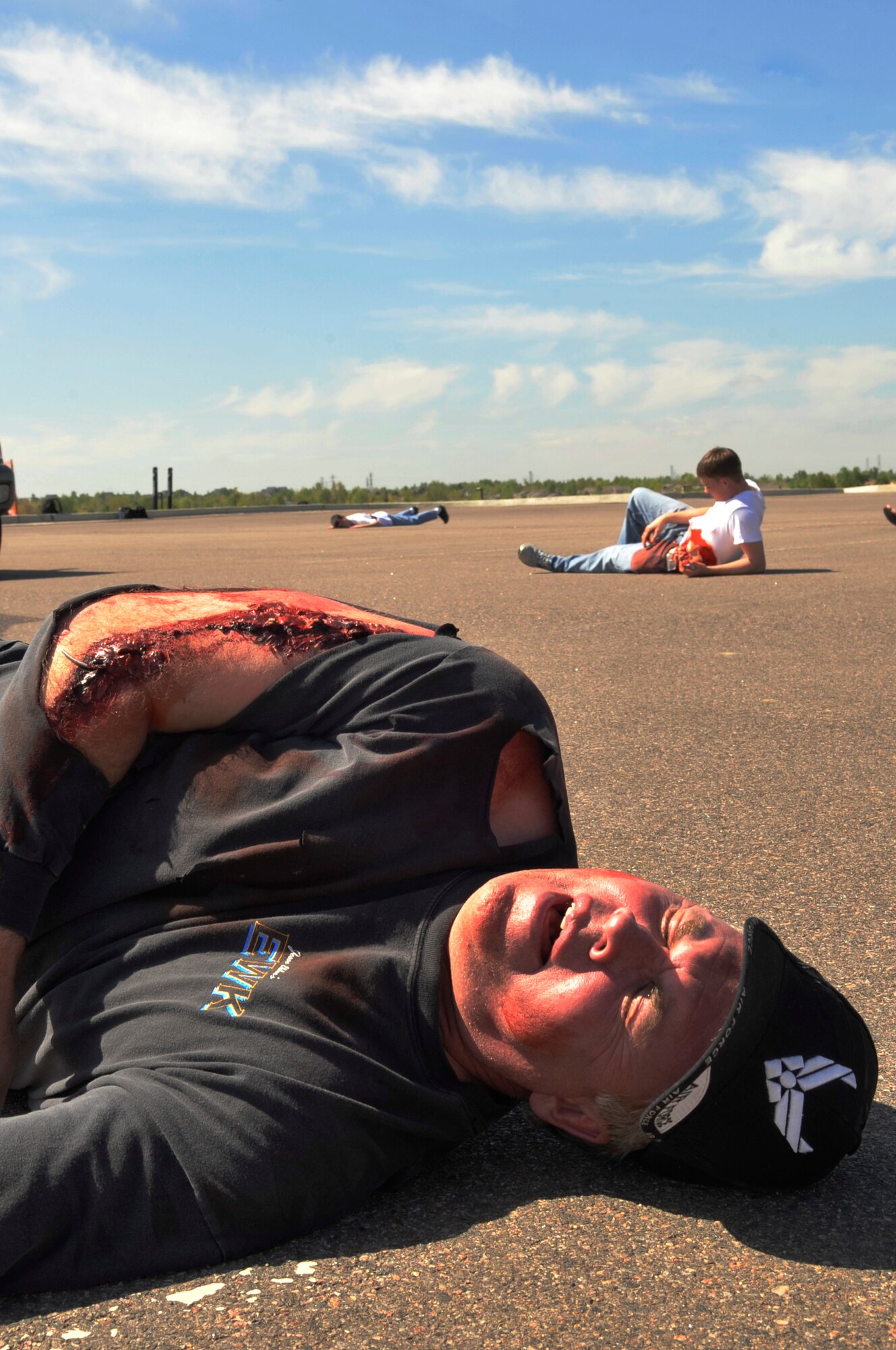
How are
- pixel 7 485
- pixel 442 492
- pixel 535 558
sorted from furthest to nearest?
pixel 442 492 → pixel 7 485 → pixel 535 558

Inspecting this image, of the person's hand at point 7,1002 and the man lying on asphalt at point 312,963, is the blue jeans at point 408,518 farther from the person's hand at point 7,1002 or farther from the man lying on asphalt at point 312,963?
the person's hand at point 7,1002

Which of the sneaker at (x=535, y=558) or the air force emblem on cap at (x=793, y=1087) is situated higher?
the sneaker at (x=535, y=558)

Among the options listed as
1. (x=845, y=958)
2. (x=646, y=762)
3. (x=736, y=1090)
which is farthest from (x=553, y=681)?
(x=736, y=1090)

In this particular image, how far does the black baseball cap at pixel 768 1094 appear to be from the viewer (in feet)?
6.43

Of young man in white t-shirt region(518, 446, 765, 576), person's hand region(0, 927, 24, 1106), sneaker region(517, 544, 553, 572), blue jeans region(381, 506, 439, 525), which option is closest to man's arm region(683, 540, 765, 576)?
young man in white t-shirt region(518, 446, 765, 576)

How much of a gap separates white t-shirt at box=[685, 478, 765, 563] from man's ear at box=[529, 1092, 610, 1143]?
27.9 feet

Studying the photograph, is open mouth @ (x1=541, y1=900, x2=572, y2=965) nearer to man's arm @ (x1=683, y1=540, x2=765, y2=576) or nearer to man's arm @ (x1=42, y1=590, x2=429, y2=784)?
man's arm @ (x1=42, y1=590, x2=429, y2=784)

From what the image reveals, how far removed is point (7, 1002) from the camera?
2.14 meters

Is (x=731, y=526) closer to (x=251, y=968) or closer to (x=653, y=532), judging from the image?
(x=653, y=532)

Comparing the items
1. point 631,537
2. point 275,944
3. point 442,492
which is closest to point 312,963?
point 275,944

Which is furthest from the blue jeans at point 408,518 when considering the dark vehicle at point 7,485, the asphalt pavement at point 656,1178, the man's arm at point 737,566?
the asphalt pavement at point 656,1178

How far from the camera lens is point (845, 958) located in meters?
2.80

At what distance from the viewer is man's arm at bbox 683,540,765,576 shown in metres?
10.2

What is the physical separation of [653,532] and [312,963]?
8.86 meters
